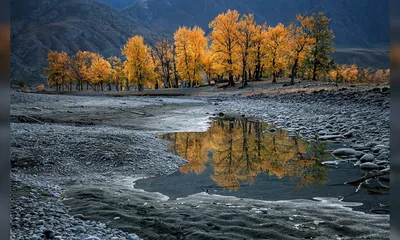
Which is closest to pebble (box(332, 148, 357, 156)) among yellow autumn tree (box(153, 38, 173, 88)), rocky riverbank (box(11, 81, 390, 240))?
rocky riverbank (box(11, 81, 390, 240))

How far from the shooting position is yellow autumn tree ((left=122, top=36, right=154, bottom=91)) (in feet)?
174

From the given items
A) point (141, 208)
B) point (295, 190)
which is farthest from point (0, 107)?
point (295, 190)

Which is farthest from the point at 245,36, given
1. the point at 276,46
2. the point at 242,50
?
the point at 276,46

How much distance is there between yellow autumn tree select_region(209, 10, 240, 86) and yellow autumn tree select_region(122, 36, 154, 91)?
566 inches

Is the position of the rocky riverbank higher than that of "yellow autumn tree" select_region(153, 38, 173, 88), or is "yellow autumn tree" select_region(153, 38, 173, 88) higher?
"yellow autumn tree" select_region(153, 38, 173, 88)

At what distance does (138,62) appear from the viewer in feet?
177

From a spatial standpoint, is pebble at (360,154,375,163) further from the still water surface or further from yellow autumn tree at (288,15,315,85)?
yellow autumn tree at (288,15,315,85)

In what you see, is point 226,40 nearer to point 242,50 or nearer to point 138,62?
point 242,50

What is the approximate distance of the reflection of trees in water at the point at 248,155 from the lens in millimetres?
7707

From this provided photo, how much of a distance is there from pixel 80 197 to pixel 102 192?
0.43 m

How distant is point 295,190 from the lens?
21.4ft

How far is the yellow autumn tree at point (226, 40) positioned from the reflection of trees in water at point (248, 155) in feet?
98.9

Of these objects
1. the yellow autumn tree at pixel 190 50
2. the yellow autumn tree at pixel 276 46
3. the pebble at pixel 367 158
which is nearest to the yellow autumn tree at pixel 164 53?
the yellow autumn tree at pixel 190 50

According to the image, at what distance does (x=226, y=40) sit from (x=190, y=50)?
10946mm
